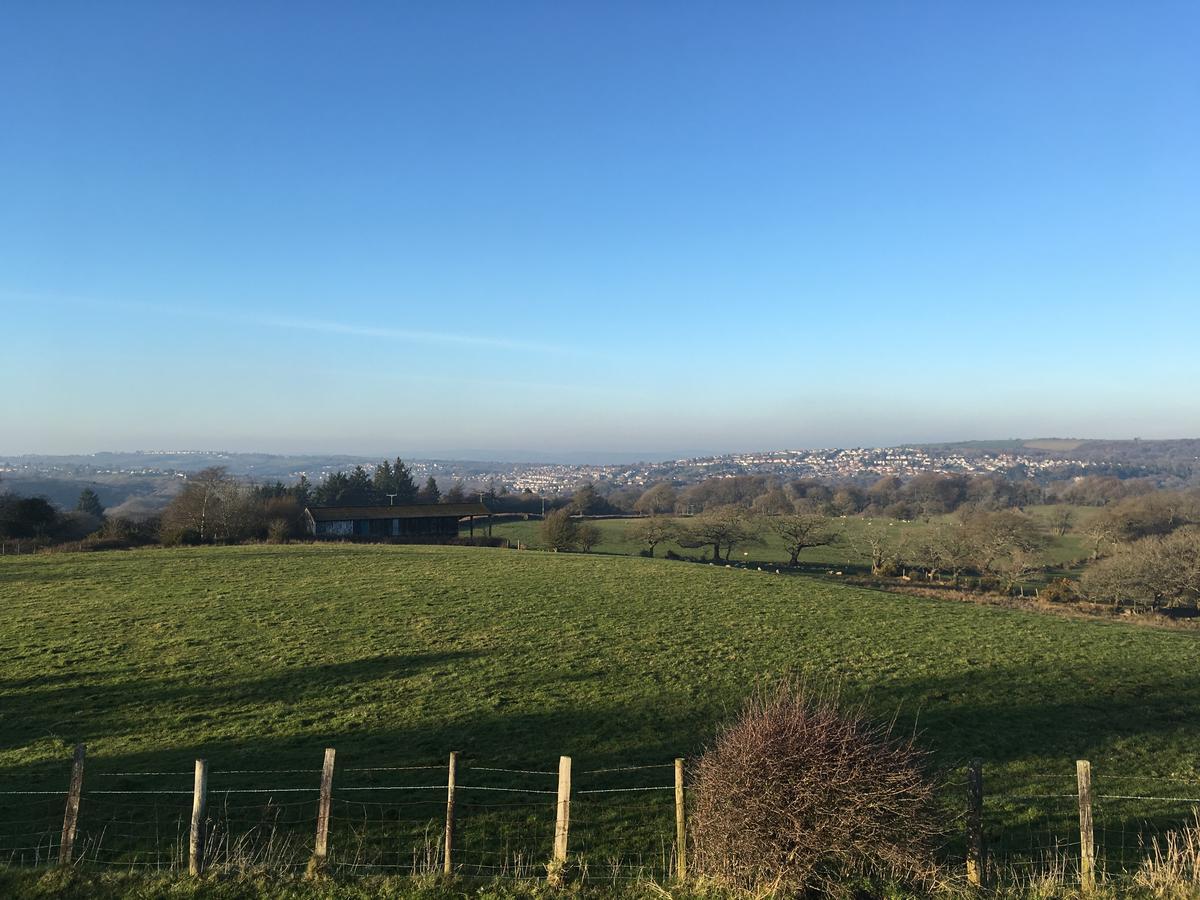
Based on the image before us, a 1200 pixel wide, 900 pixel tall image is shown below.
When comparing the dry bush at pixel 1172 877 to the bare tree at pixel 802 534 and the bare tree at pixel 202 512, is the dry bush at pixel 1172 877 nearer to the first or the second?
the bare tree at pixel 802 534

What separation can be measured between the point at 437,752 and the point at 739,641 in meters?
13.2

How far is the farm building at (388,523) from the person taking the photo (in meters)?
66.9

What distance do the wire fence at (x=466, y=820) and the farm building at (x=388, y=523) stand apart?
55.3m

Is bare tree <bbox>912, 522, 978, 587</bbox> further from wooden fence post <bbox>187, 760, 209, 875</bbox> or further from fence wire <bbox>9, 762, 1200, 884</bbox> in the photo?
wooden fence post <bbox>187, 760, 209, 875</bbox>

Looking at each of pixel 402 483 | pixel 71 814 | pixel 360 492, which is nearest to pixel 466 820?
pixel 71 814

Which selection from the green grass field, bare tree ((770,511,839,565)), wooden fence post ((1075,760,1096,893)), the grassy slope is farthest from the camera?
bare tree ((770,511,839,565))

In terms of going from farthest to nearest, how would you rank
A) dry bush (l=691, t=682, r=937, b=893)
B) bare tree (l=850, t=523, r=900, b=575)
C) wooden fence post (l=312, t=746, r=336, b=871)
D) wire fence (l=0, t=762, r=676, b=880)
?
bare tree (l=850, t=523, r=900, b=575) → wire fence (l=0, t=762, r=676, b=880) → wooden fence post (l=312, t=746, r=336, b=871) → dry bush (l=691, t=682, r=937, b=893)

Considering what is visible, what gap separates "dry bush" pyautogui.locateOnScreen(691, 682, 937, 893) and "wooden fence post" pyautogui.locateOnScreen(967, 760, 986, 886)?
60cm

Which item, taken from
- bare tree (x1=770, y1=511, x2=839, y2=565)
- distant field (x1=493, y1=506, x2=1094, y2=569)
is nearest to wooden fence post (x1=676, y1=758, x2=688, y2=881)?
distant field (x1=493, y1=506, x2=1094, y2=569)

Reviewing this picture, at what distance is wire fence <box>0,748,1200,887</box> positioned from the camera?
28.6ft

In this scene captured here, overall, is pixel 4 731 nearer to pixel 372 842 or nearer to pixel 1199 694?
pixel 372 842

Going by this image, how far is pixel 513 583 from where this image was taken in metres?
35.0

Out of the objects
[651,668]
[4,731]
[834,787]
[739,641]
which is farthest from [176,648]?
[834,787]

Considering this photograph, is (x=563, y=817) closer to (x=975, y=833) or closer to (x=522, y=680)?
(x=975, y=833)
